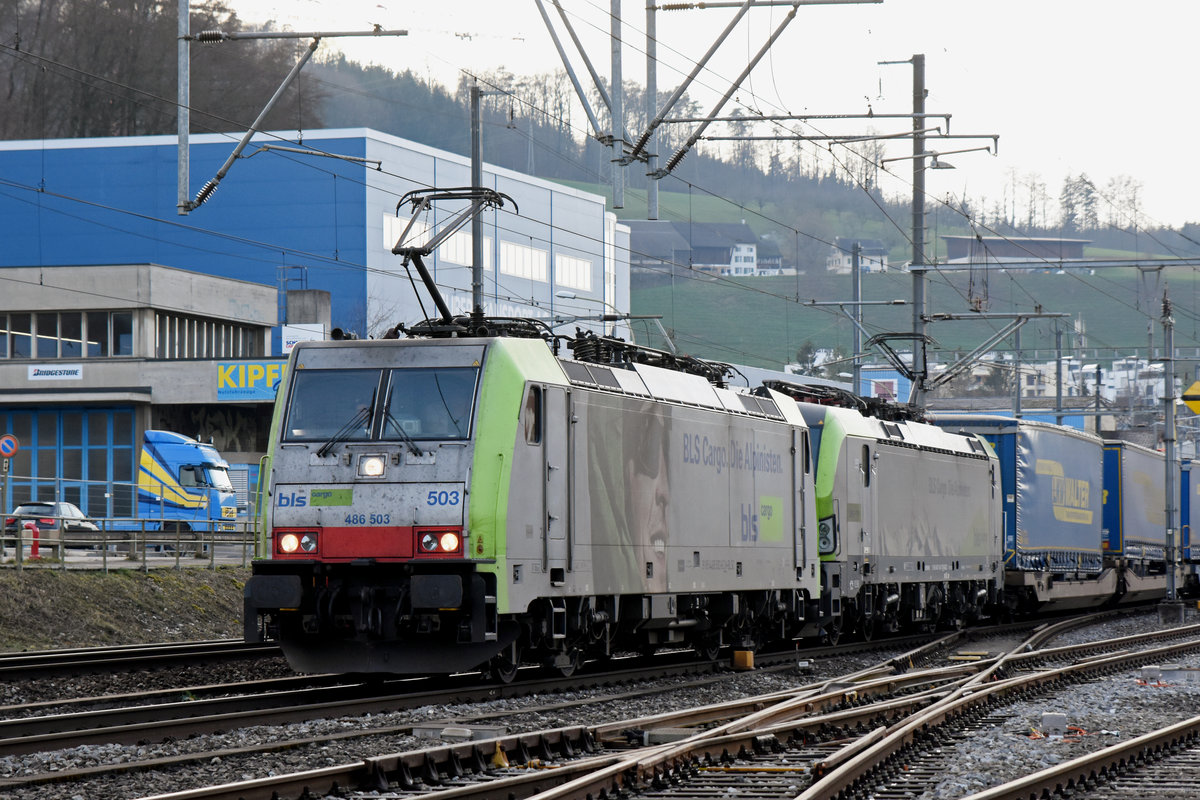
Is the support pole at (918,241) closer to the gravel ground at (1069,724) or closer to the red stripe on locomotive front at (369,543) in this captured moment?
the gravel ground at (1069,724)

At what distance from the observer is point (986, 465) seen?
28156 mm

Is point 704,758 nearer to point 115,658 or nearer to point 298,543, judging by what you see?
point 298,543

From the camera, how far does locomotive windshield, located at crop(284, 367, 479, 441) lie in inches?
555

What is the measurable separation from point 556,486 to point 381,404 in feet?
5.69

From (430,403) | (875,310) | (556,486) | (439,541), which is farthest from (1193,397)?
(875,310)

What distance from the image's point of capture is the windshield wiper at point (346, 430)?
14.2 m

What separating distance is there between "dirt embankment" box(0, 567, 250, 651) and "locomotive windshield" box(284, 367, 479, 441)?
356 inches

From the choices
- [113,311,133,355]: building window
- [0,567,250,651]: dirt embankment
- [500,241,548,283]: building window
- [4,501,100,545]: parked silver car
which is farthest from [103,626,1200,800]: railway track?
[500,241,548,283]: building window

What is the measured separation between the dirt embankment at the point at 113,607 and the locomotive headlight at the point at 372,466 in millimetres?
9571

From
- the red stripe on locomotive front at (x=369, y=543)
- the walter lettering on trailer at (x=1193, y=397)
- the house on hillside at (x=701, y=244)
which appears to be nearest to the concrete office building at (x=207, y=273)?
the walter lettering on trailer at (x=1193, y=397)

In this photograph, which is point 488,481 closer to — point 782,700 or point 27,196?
point 782,700

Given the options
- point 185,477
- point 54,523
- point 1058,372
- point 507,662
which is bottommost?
point 507,662

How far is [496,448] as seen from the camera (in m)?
13.8

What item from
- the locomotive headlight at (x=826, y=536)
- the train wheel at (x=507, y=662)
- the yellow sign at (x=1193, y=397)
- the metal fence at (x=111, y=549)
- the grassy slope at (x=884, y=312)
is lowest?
the train wheel at (x=507, y=662)
